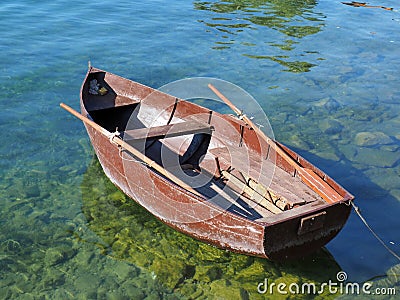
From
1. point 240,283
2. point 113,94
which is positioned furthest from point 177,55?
point 240,283

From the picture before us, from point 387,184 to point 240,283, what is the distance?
488 cm

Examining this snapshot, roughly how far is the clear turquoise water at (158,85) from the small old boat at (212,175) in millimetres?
761

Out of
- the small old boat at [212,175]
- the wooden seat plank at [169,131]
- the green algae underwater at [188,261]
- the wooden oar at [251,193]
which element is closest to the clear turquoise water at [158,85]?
the green algae underwater at [188,261]

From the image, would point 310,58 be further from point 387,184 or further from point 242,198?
point 242,198

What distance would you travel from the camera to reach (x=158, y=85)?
15.5 m

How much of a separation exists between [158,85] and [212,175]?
5.82m

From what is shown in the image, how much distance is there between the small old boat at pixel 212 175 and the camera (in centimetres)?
797

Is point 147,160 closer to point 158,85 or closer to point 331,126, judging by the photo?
point 331,126

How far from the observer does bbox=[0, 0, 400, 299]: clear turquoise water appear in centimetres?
876

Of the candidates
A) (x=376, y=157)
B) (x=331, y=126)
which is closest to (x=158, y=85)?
(x=331, y=126)

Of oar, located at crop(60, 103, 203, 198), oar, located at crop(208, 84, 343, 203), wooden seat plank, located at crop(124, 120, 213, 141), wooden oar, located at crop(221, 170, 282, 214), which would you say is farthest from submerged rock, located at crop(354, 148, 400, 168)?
oar, located at crop(60, 103, 203, 198)

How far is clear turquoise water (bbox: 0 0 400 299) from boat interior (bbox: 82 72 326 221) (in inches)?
42.4

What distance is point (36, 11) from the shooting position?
21578 mm

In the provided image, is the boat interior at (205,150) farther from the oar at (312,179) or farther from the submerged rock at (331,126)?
the submerged rock at (331,126)
